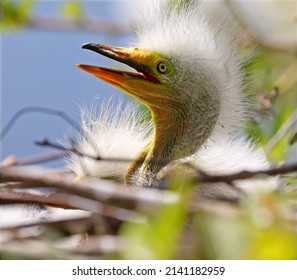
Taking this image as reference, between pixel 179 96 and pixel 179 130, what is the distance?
0.08 m

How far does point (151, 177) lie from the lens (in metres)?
1.48

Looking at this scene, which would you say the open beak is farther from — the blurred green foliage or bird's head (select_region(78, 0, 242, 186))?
the blurred green foliage

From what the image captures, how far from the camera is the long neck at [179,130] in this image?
157cm

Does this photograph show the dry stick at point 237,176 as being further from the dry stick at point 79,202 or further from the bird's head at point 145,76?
the bird's head at point 145,76

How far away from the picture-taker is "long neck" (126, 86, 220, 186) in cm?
157

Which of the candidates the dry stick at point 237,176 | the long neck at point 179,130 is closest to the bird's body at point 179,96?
the long neck at point 179,130

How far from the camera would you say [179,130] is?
163 centimetres

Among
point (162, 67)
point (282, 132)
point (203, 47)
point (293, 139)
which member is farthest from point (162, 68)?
point (293, 139)

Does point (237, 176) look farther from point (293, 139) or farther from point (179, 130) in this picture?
point (179, 130)

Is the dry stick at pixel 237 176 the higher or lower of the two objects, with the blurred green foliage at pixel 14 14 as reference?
lower

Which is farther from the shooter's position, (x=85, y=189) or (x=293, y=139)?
(x=293, y=139)

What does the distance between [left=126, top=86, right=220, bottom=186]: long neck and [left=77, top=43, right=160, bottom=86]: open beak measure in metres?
0.10

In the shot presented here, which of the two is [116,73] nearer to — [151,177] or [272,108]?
[151,177]

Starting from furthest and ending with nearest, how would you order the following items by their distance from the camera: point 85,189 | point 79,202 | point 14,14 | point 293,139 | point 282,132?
point 14,14, point 282,132, point 293,139, point 79,202, point 85,189
